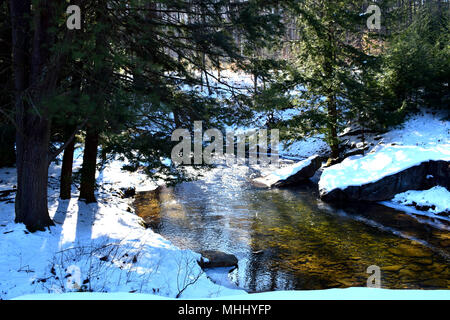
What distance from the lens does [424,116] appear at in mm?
16734

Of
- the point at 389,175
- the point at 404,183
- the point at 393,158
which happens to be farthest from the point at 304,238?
the point at 393,158

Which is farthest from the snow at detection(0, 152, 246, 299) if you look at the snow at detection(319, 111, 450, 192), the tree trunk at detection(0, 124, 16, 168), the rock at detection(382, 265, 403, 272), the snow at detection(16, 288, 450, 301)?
the snow at detection(319, 111, 450, 192)

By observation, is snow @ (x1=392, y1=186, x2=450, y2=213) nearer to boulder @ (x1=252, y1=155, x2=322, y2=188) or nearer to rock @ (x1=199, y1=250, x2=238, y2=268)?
boulder @ (x1=252, y1=155, x2=322, y2=188)

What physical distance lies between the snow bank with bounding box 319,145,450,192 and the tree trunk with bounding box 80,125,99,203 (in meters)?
8.47

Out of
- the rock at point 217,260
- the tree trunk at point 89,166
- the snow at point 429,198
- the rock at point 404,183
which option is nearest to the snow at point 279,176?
the rock at point 404,183

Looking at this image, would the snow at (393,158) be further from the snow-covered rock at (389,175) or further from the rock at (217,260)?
the rock at (217,260)

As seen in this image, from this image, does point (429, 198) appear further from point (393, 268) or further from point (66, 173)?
point (66, 173)

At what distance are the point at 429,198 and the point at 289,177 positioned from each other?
5.57 m

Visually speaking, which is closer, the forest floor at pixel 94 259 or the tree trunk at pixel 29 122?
the forest floor at pixel 94 259

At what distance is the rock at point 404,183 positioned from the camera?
11.8m

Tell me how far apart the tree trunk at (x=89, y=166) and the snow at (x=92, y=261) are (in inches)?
43.3

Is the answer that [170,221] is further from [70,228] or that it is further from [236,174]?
[236,174]

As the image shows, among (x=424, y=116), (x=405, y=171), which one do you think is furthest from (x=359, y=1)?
(x=405, y=171)
